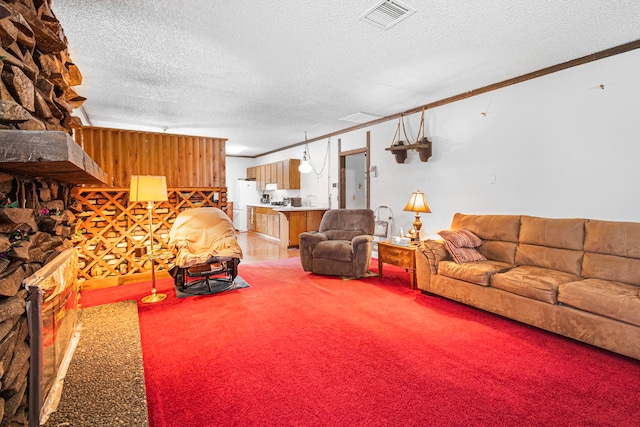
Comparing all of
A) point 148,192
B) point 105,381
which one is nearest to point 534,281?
point 105,381

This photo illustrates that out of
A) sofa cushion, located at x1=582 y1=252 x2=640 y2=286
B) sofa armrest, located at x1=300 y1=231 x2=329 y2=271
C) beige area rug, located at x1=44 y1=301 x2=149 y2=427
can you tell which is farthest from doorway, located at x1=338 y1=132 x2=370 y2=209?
beige area rug, located at x1=44 y1=301 x2=149 y2=427

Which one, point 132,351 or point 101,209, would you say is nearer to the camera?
point 132,351

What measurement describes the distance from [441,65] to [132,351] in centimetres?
357

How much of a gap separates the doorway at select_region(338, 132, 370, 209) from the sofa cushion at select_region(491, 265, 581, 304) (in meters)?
3.65

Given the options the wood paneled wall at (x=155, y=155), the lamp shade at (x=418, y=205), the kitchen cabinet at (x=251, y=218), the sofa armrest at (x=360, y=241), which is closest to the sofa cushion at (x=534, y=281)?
the lamp shade at (x=418, y=205)

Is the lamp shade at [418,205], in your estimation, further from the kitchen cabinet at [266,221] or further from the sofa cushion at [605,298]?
the kitchen cabinet at [266,221]

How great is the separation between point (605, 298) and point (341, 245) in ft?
8.59

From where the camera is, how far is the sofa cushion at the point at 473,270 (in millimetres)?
2951

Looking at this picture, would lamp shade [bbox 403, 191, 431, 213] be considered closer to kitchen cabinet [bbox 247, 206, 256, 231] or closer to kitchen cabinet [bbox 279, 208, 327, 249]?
kitchen cabinet [bbox 279, 208, 327, 249]

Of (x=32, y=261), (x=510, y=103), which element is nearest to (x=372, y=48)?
(x=510, y=103)

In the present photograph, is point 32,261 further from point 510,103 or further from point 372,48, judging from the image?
point 510,103

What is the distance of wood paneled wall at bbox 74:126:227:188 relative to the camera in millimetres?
4012

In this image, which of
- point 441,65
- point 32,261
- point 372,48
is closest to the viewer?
point 32,261

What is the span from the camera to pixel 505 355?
225 centimetres
